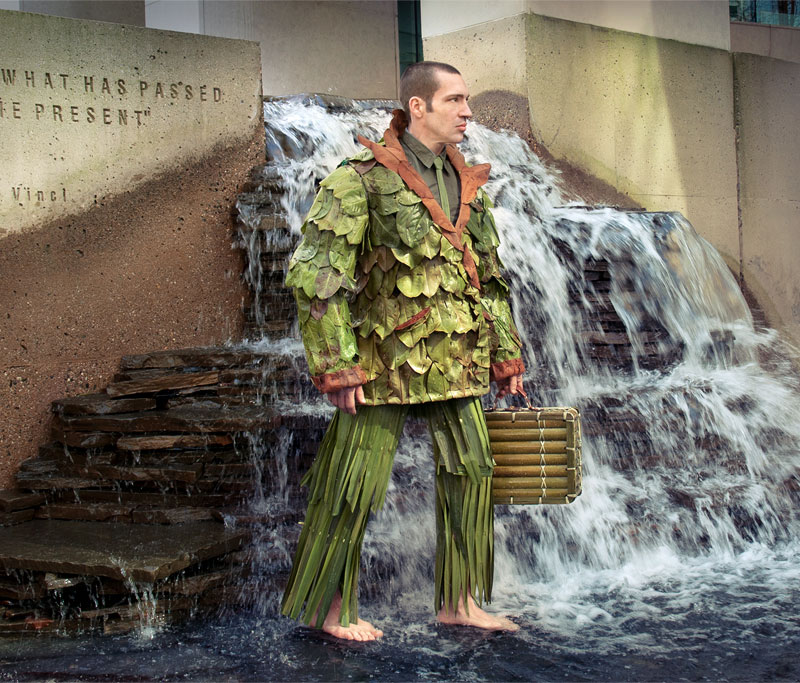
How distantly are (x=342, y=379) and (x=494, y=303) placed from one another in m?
0.70

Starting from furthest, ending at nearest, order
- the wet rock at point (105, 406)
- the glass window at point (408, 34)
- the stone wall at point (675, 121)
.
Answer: the glass window at point (408, 34)
the stone wall at point (675, 121)
the wet rock at point (105, 406)

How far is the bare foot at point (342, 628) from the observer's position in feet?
11.1

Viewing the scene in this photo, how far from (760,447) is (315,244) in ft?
10.2

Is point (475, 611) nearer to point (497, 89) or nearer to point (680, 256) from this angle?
point (680, 256)

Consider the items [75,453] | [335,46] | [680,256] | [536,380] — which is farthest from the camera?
[335,46]

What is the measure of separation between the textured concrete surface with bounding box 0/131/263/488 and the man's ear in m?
2.58

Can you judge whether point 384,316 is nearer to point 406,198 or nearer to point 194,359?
point 406,198

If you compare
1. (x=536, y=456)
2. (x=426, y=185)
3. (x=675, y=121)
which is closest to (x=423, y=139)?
(x=426, y=185)

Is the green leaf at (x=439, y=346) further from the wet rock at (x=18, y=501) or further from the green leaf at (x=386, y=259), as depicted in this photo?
the wet rock at (x=18, y=501)

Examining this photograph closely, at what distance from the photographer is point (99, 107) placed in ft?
17.7

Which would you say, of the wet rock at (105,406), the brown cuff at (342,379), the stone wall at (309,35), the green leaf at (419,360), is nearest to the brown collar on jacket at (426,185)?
the green leaf at (419,360)

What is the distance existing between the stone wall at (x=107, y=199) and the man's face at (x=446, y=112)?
8.54 feet

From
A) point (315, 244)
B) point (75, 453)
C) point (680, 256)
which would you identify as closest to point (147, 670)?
point (315, 244)

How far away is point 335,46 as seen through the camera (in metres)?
10.3
